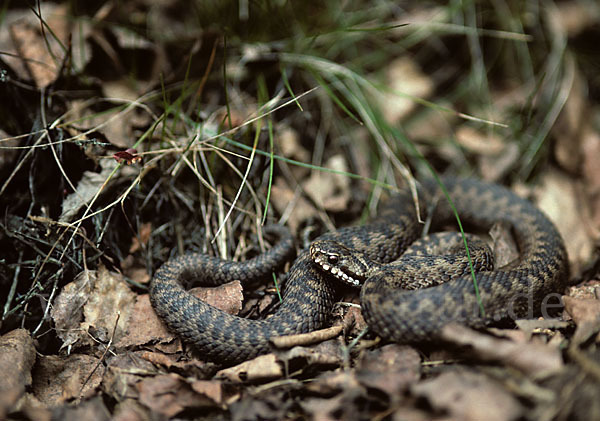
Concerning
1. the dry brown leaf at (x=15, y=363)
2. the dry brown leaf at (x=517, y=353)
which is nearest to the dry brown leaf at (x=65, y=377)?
the dry brown leaf at (x=15, y=363)

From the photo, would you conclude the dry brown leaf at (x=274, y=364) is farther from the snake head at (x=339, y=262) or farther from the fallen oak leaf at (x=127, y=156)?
the fallen oak leaf at (x=127, y=156)

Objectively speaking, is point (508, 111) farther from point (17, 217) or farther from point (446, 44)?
point (17, 217)

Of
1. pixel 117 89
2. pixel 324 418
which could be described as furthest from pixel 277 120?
pixel 324 418

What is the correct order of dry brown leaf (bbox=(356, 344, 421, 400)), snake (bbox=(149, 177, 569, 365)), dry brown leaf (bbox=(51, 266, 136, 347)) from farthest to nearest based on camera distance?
dry brown leaf (bbox=(51, 266, 136, 347)), snake (bbox=(149, 177, 569, 365)), dry brown leaf (bbox=(356, 344, 421, 400))

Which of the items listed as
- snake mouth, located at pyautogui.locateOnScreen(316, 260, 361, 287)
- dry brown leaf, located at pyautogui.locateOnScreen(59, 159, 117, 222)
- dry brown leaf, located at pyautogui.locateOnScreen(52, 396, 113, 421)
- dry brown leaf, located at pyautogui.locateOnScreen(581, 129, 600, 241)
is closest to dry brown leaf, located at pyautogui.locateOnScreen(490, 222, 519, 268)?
dry brown leaf, located at pyautogui.locateOnScreen(581, 129, 600, 241)

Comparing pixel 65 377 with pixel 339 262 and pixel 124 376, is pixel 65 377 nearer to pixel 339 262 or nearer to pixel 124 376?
pixel 124 376

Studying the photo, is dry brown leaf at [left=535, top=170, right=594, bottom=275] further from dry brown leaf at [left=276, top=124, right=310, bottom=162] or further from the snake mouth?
dry brown leaf at [left=276, top=124, right=310, bottom=162]

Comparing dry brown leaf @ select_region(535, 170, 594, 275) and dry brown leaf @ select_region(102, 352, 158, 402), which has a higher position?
dry brown leaf @ select_region(535, 170, 594, 275)
